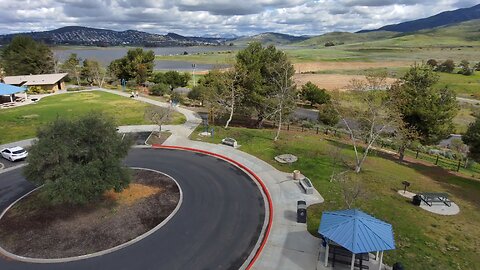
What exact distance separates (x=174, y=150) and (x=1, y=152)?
17.6 meters

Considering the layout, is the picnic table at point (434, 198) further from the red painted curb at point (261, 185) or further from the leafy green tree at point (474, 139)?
the red painted curb at point (261, 185)

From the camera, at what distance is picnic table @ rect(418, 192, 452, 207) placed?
78.9ft

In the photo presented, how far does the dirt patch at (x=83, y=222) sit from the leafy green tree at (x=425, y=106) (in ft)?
82.6

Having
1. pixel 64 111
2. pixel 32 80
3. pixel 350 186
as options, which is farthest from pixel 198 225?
pixel 32 80

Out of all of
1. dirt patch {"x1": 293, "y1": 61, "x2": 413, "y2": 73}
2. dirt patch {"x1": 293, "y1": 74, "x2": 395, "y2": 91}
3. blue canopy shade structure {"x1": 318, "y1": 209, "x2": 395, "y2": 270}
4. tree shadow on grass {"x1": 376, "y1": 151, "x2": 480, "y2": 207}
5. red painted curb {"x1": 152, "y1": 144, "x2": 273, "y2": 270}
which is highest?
dirt patch {"x1": 293, "y1": 61, "x2": 413, "y2": 73}

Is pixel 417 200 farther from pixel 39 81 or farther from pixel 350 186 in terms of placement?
pixel 39 81

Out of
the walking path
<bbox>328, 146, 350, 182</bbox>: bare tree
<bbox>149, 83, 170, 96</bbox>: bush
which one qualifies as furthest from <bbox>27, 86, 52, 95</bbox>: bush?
<bbox>328, 146, 350, 182</bbox>: bare tree

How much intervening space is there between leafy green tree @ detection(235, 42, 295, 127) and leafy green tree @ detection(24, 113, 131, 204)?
2364 centimetres

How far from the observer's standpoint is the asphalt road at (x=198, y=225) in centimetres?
1758

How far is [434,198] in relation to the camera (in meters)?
24.5

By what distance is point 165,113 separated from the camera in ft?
138

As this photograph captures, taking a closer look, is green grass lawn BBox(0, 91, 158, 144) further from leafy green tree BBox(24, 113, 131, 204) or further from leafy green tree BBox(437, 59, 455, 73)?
leafy green tree BBox(437, 59, 455, 73)

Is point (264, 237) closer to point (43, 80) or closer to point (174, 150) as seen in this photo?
point (174, 150)

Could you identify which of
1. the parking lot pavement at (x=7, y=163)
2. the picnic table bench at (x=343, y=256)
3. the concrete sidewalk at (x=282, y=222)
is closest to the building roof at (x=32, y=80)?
the parking lot pavement at (x=7, y=163)
